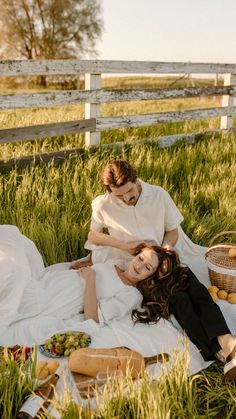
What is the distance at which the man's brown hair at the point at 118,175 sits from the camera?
367cm

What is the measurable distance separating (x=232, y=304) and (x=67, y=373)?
1587 millimetres

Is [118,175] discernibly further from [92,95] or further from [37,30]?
[37,30]

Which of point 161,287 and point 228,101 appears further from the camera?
point 228,101

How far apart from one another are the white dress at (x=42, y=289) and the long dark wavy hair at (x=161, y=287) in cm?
9

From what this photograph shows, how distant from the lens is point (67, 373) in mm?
2871

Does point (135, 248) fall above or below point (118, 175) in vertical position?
below

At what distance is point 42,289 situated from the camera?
11.9 feet

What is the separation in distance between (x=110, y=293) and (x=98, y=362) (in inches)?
33.8

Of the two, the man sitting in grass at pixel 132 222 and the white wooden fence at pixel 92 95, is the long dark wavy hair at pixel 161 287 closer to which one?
the man sitting in grass at pixel 132 222

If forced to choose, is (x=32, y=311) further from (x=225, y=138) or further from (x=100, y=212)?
(x=225, y=138)

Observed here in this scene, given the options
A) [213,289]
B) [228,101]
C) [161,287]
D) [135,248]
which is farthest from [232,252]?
[228,101]

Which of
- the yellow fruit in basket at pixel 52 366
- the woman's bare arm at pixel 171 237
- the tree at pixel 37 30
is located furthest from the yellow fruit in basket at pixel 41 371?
the tree at pixel 37 30

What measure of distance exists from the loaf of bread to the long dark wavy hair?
1.93ft

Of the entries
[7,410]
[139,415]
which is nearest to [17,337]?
[7,410]
